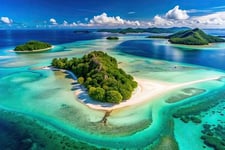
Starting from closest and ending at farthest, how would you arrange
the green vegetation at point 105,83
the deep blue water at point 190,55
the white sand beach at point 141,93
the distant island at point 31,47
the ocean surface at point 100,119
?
the ocean surface at point 100,119 < the white sand beach at point 141,93 < the green vegetation at point 105,83 < the deep blue water at point 190,55 < the distant island at point 31,47

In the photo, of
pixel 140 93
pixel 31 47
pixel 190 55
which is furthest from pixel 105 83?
pixel 31 47

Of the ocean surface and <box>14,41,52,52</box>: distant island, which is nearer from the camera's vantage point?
the ocean surface

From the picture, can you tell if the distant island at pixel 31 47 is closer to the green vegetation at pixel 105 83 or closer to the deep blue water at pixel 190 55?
the deep blue water at pixel 190 55

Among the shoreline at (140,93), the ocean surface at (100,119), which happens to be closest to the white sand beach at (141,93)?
the shoreline at (140,93)

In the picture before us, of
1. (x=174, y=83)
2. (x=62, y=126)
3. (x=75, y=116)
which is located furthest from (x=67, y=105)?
(x=174, y=83)

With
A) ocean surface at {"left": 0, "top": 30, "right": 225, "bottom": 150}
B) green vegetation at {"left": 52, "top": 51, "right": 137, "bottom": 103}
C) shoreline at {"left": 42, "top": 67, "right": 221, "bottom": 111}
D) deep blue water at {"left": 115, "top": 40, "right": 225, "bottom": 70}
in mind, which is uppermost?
green vegetation at {"left": 52, "top": 51, "right": 137, "bottom": 103}

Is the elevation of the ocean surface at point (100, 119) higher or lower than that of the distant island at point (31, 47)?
lower

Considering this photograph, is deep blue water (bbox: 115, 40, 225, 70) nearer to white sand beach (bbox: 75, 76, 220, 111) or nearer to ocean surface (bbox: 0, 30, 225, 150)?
white sand beach (bbox: 75, 76, 220, 111)

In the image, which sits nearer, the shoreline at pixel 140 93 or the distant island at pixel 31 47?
the shoreline at pixel 140 93

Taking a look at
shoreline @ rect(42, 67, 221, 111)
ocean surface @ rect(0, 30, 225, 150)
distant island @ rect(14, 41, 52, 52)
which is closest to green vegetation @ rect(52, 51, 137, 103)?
shoreline @ rect(42, 67, 221, 111)
